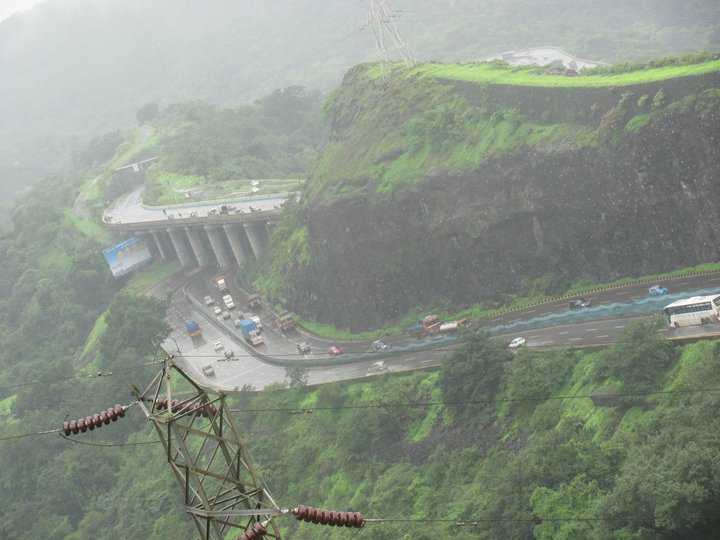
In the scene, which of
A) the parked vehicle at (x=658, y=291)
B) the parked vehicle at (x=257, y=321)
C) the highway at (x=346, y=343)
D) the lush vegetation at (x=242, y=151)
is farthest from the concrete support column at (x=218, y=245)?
the parked vehicle at (x=658, y=291)

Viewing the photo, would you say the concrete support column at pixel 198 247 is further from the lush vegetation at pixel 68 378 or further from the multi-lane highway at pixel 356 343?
the multi-lane highway at pixel 356 343

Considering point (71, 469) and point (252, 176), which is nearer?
point (71, 469)

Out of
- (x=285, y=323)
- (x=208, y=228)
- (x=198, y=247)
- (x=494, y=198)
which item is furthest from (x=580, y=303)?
(x=198, y=247)

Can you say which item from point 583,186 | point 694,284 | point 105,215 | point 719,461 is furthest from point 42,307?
point 719,461

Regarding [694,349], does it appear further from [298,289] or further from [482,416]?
[298,289]

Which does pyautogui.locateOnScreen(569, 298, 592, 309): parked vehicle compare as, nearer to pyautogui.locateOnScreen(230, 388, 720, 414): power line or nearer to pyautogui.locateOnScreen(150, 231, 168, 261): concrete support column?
pyautogui.locateOnScreen(230, 388, 720, 414): power line
